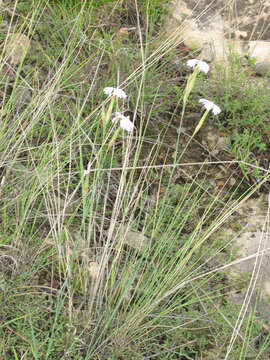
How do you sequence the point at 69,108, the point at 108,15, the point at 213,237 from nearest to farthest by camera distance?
1. the point at 213,237
2. the point at 69,108
3. the point at 108,15

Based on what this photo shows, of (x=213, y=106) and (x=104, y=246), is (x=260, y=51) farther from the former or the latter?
(x=104, y=246)

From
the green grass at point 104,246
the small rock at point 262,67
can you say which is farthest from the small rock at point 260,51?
the green grass at point 104,246

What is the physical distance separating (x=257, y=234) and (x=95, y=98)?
36.4 inches

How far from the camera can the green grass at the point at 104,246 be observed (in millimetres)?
1345

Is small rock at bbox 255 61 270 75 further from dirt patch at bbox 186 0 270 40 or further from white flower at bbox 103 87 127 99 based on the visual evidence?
white flower at bbox 103 87 127 99

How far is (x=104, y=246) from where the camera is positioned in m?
1.49

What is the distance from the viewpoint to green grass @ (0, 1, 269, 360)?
1.34 m

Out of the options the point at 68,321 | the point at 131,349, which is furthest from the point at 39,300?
the point at 131,349

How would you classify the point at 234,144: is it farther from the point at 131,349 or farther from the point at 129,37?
the point at 131,349

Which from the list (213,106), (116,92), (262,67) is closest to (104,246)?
(116,92)

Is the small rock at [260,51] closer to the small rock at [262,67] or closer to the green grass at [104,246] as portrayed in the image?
the small rock at [262,67]

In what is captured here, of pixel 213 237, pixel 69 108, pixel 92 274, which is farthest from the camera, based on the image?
pixel 69 108

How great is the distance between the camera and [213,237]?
1779 mm

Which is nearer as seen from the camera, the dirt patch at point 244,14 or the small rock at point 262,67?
the small rock at point 262,67
